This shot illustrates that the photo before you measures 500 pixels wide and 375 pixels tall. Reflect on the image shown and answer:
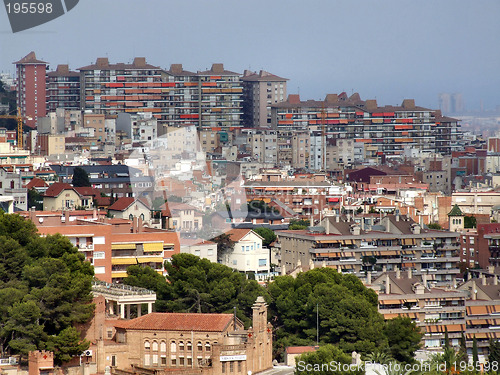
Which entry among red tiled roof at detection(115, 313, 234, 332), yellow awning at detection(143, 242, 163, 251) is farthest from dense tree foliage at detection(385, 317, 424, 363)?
yellow awning at detection(143, 242, 163, 251)

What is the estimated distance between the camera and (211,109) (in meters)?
81.1

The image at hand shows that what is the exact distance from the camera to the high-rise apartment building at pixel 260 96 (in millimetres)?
83250

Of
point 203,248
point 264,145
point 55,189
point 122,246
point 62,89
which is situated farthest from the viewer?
point 62,89

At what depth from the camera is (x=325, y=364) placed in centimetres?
2033

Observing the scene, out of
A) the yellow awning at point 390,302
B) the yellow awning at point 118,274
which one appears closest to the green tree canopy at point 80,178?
the yellow awning at point 118,274

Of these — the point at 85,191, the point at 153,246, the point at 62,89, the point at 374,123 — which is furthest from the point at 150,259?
the point at 374,123

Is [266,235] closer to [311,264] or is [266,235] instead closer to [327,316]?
[311,264]

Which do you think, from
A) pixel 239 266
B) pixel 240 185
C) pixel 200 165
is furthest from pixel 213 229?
pixel 200 165

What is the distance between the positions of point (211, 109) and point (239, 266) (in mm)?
47436

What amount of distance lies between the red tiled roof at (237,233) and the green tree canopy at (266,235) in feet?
3.48

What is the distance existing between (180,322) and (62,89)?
5764 cm

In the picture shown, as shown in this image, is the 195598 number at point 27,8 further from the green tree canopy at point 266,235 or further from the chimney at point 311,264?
the green tree canopy at point 266,235

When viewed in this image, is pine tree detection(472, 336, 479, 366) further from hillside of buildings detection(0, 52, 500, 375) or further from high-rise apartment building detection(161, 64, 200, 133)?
high-rise apartment building detection(161, 64, 200, 133)

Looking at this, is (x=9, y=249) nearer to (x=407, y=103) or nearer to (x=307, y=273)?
(x=307, y=273)
